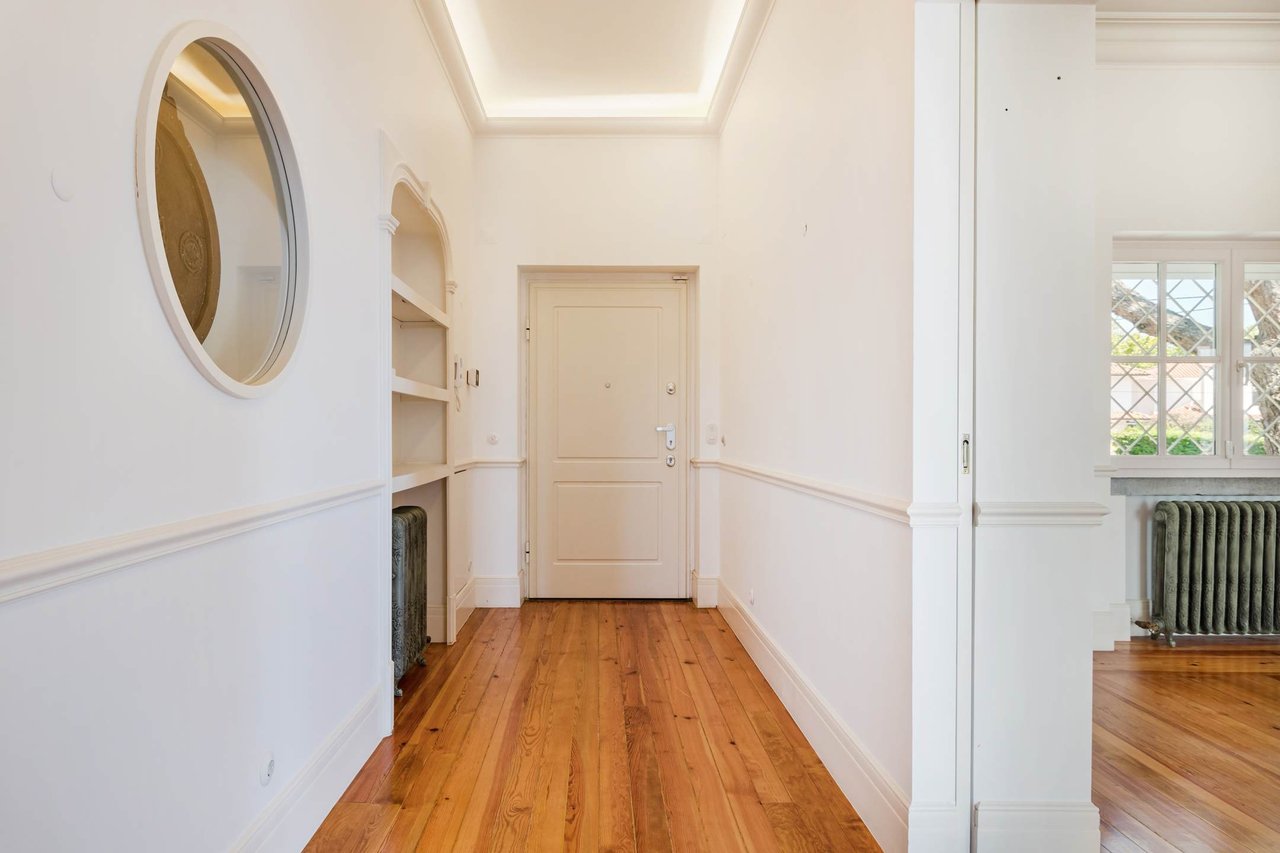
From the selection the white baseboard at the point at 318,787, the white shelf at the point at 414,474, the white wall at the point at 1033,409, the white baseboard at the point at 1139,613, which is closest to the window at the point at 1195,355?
the white baseboard at the point at 1139,613

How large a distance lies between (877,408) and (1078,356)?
19.1 inches

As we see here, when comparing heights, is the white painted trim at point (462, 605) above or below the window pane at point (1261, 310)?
below

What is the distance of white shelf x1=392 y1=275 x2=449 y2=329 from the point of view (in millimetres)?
2639

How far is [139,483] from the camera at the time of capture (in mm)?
1089

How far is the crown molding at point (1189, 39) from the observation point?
8.34ft

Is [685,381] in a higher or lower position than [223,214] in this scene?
lower

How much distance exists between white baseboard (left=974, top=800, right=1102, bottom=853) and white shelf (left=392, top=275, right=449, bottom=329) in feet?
8.63

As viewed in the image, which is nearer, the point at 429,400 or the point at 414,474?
the point at 414,474

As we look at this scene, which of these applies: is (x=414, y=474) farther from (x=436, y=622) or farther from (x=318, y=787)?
(x=318, y=787)

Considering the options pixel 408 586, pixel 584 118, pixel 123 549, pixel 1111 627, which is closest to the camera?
pixel 123 549

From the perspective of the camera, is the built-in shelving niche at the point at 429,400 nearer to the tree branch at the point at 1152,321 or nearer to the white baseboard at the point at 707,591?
the white baseboard at the point at 707,591

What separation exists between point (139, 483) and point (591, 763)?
62.7 inches

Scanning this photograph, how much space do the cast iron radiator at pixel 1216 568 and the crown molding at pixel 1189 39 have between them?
2.02 metres

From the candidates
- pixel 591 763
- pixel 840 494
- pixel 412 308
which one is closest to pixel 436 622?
pixel 591 763
